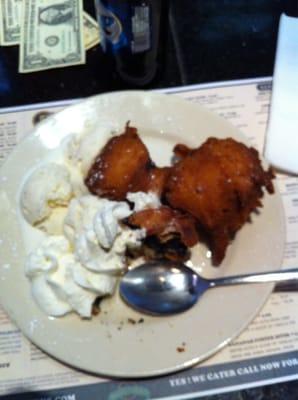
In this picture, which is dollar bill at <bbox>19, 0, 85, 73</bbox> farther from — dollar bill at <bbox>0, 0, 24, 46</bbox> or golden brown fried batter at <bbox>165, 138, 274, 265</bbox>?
golden brown fried batter at <bbox>165, 138, 274, 265</bbox>

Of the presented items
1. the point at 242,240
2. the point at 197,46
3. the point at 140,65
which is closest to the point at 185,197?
the point at 242,240

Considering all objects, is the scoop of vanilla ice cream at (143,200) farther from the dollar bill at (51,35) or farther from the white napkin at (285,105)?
the dollar bill at (51,35)

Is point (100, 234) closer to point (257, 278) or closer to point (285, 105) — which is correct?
point (257, 278)

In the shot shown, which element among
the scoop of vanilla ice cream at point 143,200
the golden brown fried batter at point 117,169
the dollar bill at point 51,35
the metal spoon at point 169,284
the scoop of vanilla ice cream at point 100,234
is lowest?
the metal spoon at point 169,284

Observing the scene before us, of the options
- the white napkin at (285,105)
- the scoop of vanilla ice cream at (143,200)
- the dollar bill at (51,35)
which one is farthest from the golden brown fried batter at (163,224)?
the dollar bill at (51,35)

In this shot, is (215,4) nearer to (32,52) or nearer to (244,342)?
(32,52)

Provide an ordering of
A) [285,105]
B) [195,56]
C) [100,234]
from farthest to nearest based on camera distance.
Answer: [195,56] → [285,105] → [100,234]

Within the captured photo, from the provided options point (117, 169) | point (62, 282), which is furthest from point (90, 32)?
point (62, 282)
